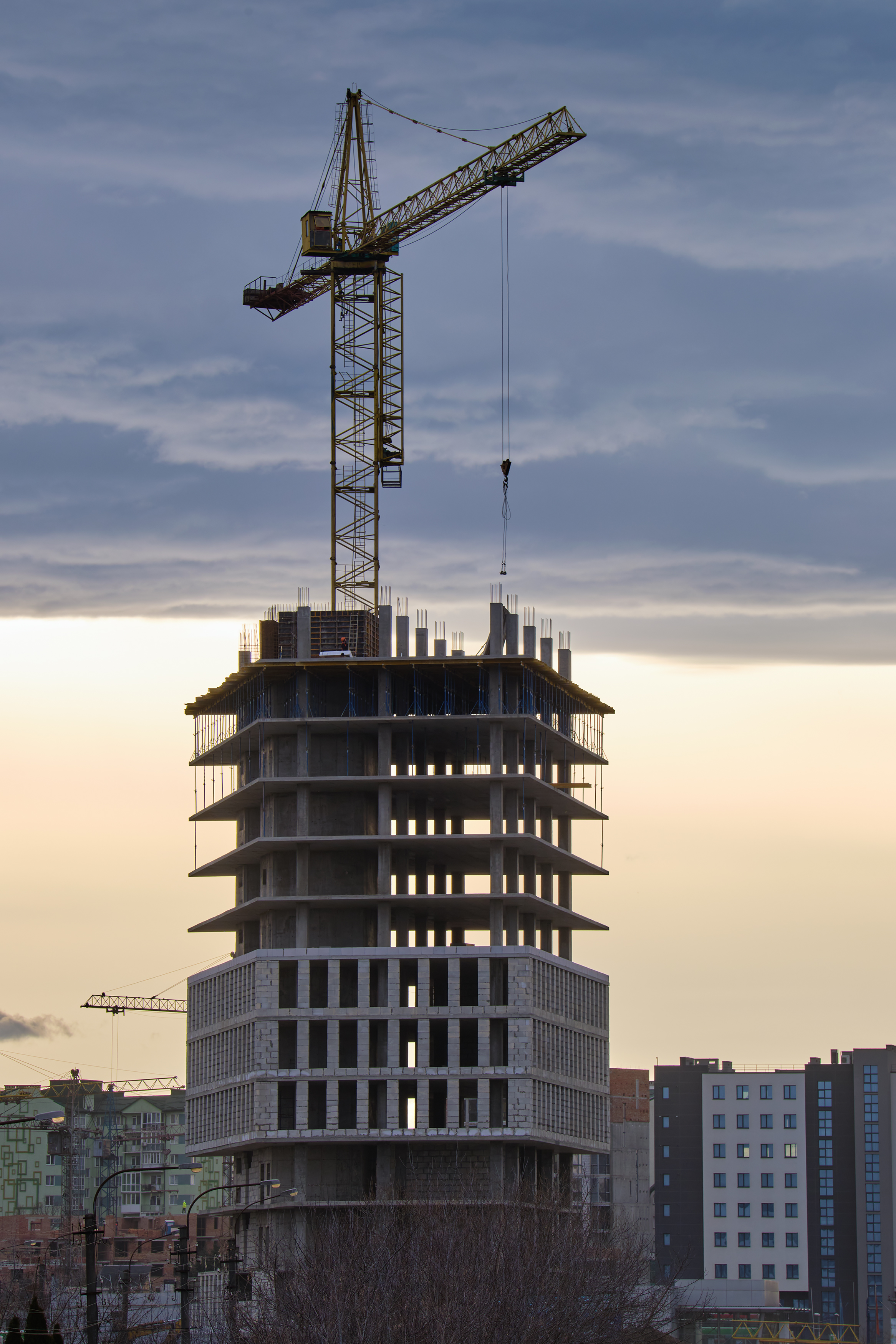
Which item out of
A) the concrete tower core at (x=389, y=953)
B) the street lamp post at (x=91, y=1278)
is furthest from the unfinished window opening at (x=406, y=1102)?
the street lamp post at (x=91, y=1278)

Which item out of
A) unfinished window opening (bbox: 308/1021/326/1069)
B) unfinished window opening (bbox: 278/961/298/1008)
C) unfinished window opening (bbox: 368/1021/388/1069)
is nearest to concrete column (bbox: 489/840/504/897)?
unfinished window opening (bbox: 368/1021/388/1069)

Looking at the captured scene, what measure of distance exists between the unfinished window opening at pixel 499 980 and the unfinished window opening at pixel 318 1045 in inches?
372

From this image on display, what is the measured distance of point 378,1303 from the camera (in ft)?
240

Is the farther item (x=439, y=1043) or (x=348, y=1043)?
(x=439, y=1043)

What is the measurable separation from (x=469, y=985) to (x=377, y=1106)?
965 cm

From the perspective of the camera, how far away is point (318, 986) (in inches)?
4808

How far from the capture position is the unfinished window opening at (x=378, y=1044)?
119750mm

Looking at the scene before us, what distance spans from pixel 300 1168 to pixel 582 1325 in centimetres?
4020

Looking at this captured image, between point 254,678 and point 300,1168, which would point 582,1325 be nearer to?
point 300,1168

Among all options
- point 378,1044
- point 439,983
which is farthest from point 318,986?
point 439,983

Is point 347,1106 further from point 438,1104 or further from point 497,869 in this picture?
point 497,869

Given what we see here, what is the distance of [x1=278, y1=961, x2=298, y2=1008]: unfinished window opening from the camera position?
396ft

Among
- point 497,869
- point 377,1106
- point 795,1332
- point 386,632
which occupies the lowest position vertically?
point 795,1332

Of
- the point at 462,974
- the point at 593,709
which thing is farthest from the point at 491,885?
the point at 593,709
